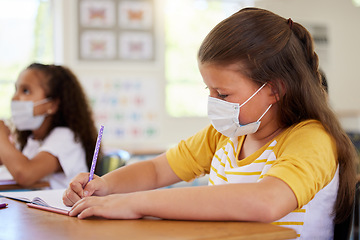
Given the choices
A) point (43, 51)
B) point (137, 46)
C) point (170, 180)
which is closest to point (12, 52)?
point (43, 51)

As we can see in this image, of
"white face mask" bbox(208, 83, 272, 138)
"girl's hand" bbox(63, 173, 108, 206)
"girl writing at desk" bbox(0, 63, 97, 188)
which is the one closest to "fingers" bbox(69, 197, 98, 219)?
"girl's hand" bbox(63, 173, 108, 206)

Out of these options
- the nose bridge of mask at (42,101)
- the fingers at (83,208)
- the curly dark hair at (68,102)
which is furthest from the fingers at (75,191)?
the nose bridge of mask at (42,101)

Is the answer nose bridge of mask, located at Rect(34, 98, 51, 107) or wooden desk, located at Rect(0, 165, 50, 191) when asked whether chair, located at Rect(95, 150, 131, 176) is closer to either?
wooden desk, located at Rect(0, 165, 50, 191)

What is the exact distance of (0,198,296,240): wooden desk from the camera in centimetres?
83

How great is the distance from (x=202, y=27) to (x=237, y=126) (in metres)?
4.21

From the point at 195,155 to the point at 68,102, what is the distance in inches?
42.1

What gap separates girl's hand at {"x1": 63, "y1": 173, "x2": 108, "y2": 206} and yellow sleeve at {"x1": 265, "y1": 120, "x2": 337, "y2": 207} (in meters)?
0.46

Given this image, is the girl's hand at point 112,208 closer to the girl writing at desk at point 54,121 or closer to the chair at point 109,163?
the chair at point 109,163

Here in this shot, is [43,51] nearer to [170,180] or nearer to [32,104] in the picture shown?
[32,104]

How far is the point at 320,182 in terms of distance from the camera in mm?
1049

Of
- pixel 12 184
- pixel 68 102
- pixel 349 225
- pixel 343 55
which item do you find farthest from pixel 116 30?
pixel 349 225

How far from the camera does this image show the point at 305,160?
1.05 metres

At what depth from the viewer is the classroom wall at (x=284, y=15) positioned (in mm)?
4719

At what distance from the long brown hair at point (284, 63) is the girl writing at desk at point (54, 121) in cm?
112
